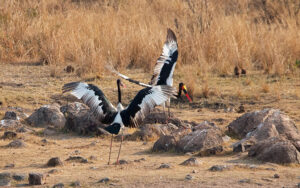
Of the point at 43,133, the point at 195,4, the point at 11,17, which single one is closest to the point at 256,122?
the point at 43,133

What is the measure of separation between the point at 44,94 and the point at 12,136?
2.73 metres

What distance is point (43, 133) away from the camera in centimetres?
869

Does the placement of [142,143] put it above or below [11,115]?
below

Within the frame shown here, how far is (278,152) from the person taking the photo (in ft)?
21.8

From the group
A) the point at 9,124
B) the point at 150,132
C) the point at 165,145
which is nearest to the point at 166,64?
the point at 150,132

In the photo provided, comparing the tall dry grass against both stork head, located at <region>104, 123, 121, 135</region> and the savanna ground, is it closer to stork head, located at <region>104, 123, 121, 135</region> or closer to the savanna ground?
the savanna ground

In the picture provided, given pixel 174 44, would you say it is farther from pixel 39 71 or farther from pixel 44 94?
pixel 39 71

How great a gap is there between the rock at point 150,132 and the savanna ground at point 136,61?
8.3 inches

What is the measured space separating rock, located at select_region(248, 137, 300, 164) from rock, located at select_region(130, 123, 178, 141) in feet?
6.05

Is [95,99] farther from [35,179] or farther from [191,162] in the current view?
[35,179]

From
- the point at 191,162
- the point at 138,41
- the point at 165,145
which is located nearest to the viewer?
the point at 191,162

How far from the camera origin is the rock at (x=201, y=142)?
23.9 ft

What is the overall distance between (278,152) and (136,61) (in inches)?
273

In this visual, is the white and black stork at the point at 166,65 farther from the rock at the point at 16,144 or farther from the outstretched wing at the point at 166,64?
the rock at the point at 16,144
